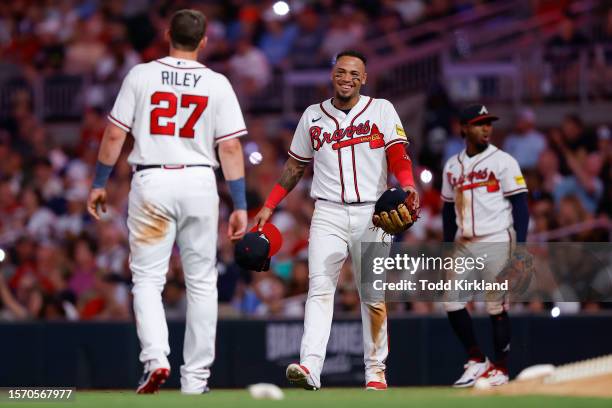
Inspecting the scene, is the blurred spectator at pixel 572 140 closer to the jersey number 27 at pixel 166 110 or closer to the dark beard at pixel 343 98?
the dark beard at pixel 343 98

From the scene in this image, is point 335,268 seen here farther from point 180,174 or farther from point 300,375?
point 180,174

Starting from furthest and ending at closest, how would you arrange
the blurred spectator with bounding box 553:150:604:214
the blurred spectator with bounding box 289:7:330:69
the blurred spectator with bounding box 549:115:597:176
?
1. the blurred spectator with bounding box 289:7:330:69
2. the blurred spectator with bounding box 549:115:597:176
3. the blurred spectator with bounding box 553:150:604:214

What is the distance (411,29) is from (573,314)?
21.0 ft

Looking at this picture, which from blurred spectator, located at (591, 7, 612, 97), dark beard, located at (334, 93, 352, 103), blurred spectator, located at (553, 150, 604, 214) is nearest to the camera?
dark beard, located at (334, 93, 352, 103)

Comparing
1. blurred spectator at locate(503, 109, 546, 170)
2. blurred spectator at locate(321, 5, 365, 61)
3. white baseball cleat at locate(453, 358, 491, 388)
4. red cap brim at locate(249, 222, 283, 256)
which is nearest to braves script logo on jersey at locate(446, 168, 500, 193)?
white baseball cleat at locate(453, 358, 491, 388)

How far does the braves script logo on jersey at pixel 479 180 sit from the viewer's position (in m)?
9.90

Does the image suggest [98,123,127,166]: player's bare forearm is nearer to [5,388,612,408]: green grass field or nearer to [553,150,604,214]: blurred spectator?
[5,388,612,408]: green grass field

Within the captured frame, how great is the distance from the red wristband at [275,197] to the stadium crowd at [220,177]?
2.60 metres

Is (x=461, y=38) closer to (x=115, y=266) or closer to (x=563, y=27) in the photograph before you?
(x=563, y=27)

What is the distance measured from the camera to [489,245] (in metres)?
9.91

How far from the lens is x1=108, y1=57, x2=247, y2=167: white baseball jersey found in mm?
7957

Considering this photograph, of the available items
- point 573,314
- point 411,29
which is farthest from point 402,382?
point 411,29

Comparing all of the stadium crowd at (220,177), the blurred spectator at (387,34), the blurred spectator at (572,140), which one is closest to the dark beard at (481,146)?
the stadium crowd at (220,177)

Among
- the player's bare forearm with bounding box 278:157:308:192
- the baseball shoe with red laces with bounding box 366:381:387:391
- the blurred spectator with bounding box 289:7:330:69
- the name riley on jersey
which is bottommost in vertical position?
the baseball shoe with red laces with bounding box 366:381:387:391
